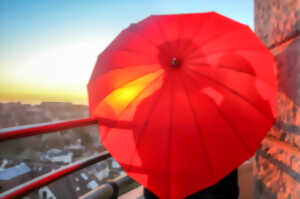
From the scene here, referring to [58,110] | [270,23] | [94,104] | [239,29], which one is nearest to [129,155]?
A: [94,104]

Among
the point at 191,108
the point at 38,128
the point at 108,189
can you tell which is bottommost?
the point at 108,189

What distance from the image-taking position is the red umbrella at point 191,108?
89 cm

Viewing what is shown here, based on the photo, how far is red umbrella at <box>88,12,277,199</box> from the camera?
89cm

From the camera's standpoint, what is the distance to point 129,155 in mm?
954

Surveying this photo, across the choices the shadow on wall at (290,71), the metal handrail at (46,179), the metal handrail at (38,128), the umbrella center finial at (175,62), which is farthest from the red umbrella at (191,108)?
the metal handrail at (46,179)

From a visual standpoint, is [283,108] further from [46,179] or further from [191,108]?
[46,179]

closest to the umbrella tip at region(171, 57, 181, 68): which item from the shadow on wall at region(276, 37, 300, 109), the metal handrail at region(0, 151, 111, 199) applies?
the shadow on wall at region(276, 37, 300, 109)

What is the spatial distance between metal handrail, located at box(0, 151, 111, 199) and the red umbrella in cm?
47

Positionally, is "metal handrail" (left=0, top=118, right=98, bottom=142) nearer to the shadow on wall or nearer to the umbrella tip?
the umbrella tip

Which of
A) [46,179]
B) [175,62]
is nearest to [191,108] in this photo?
[175,62]

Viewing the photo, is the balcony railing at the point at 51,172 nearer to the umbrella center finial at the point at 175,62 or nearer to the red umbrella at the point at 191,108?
the red umbrella at the point at 191,108

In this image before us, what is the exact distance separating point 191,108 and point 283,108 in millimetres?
648

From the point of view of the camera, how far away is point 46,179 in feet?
3.86

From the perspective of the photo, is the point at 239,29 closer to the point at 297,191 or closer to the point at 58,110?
the point at 297,191
